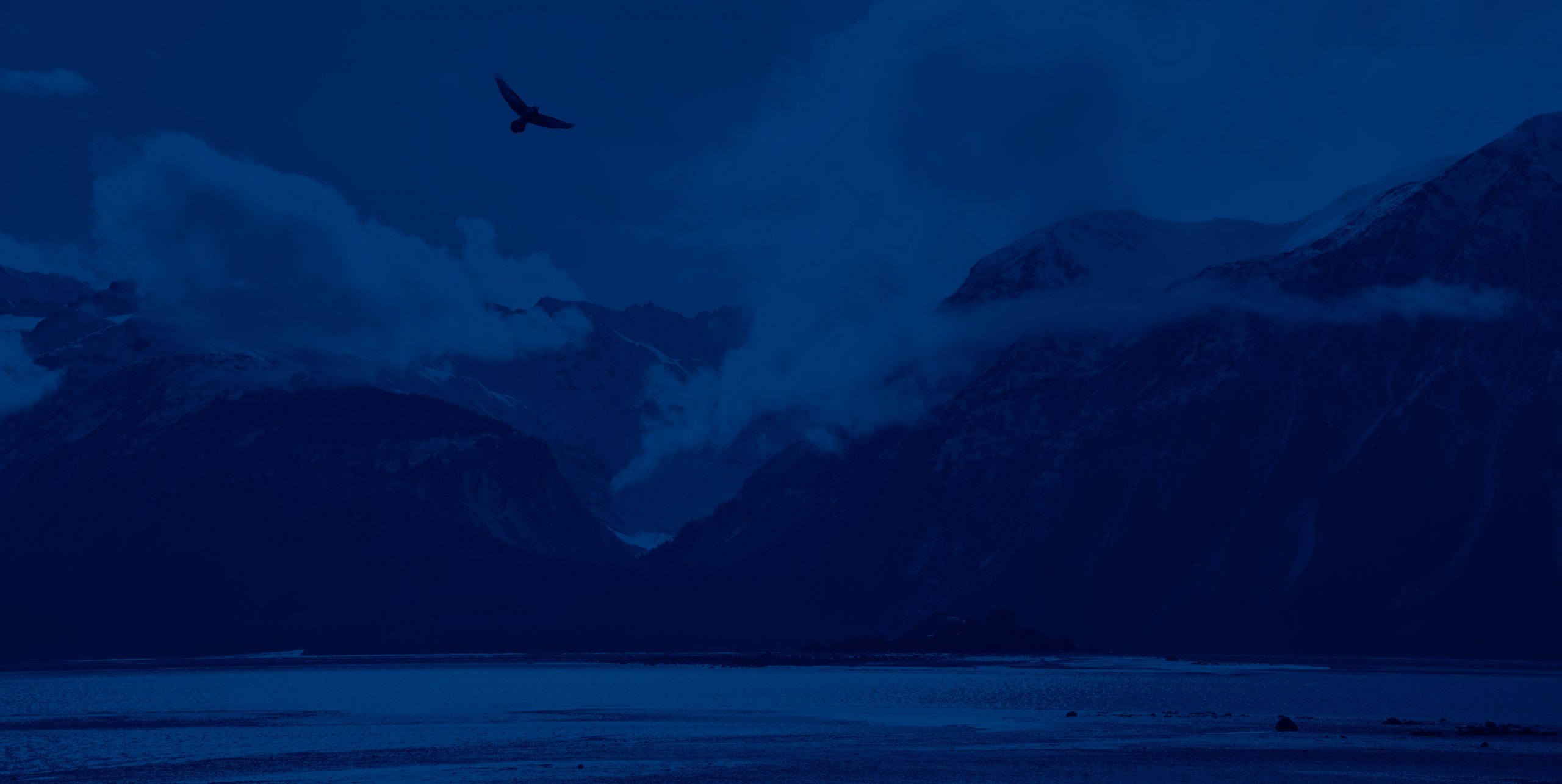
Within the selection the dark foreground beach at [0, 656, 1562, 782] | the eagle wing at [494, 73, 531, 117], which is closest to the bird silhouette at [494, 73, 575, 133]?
the eagle wing at [494, 73, 531, 117]

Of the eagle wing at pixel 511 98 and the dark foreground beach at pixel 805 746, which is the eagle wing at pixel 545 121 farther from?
the dark foreground beach at pixel 805 746

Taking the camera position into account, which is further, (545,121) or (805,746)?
(805,746)

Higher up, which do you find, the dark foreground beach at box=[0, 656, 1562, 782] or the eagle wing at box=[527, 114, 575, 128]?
the eagle wing at box=[527, 114, 575, 128]

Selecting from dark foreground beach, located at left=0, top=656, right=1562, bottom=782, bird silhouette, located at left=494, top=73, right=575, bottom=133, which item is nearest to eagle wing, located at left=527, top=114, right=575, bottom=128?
bird silhouette, located at left=494, top=73, right=575, bottom=133

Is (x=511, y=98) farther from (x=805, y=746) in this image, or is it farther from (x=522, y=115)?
(x=805, y=746)

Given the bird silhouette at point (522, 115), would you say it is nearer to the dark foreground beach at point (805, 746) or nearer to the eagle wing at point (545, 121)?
the eagle wing at point (545, 121)

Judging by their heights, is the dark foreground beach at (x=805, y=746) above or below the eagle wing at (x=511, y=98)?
below

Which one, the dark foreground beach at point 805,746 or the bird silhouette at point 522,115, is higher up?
the bird silhouette at point 522,115

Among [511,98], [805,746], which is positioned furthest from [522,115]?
[805,746]

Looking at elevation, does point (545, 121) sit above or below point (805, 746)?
above

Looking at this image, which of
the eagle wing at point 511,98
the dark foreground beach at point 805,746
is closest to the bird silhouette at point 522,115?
the eagle wing at point 511,98

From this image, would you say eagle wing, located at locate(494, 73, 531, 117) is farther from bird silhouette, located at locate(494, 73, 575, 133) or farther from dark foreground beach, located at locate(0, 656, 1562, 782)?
dark foreground beach, located at locate(0, 656, 1562, 782)

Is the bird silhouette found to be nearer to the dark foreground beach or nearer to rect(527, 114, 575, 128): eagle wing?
rect(527, 114, 575, 128): eagle wing

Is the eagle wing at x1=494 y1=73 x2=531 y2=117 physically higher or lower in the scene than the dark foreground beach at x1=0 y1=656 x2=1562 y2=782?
higher
